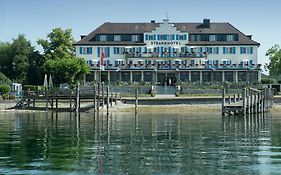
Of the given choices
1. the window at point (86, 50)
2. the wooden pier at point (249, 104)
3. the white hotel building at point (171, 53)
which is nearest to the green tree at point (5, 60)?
the white hotel building at point (171, 53)

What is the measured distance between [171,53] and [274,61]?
1937 cm

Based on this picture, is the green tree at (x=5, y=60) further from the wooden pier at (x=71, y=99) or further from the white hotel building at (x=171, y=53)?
the wooden pier at (x=71, y=99)

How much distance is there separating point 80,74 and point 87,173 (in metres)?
75.8

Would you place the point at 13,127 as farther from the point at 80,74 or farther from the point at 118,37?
the point at 118,37

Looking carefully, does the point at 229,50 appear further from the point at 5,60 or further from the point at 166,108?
the point at 5,60

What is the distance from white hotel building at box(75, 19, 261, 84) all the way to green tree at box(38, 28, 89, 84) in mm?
2974

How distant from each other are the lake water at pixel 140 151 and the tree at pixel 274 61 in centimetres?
6699

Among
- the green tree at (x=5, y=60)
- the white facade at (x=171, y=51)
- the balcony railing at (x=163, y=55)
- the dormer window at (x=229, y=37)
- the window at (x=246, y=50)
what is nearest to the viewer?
the balcony railing at (x=163, y=55)

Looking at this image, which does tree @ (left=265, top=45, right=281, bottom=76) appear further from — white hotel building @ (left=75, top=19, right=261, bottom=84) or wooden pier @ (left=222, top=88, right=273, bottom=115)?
wooden pier @ (left=222, top=88, right=273, bottom=115)

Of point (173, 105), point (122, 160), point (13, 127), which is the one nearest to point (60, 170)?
point (122, 160)

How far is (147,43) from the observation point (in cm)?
10125

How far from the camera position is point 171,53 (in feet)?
330

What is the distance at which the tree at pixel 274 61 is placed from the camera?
10356 cm

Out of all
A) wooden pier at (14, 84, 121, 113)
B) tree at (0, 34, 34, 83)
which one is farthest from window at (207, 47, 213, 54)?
wooden pier at (14, 84, 121, 113)
